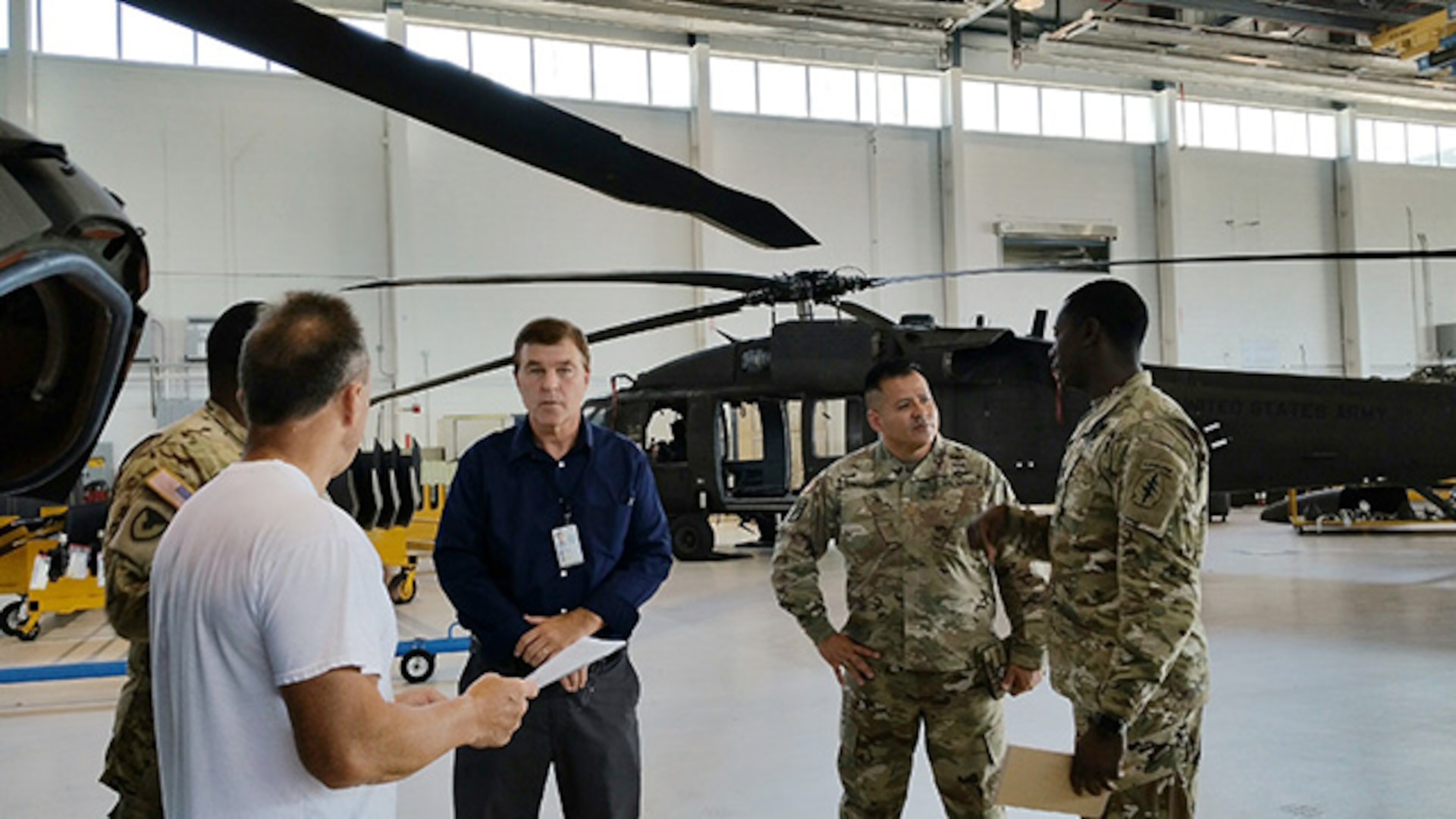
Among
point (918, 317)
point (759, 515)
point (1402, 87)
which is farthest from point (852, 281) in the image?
point (1402, 87)

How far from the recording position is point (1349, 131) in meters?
21.4

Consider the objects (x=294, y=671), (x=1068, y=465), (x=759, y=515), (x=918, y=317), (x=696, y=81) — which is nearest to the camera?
(x=294, y=671)

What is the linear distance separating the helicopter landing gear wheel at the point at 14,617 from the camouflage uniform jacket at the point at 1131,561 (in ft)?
24.0

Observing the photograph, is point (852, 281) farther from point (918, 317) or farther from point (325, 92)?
point (325, 92)

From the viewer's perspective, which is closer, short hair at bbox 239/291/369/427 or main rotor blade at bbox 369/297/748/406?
short hair at bbox 239/291/369/427

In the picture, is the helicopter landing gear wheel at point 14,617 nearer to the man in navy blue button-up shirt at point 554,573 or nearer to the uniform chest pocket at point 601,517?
the man in navy blue button-up shirt at point 554,573

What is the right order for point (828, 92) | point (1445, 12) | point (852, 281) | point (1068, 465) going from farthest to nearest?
point (828, 92)
point (1445, 12)
point (852, 281)
point (1068, 465)

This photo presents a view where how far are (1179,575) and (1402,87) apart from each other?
21626 millimetres

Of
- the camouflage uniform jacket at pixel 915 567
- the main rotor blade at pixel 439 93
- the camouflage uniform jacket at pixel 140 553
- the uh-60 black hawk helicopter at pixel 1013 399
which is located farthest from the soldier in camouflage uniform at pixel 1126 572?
the uh-60 black hawk helicopter at pixel 1013 399

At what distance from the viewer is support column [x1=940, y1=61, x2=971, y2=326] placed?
18266 millimetres

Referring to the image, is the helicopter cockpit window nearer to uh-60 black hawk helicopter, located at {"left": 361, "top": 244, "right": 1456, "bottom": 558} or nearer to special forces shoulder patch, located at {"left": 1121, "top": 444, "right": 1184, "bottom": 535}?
uh-60 black hawk helicopter, located at {"left": 361, "top": 244, "right": 1456, "bottom": 558}

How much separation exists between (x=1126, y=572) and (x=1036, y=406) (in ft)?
20.9

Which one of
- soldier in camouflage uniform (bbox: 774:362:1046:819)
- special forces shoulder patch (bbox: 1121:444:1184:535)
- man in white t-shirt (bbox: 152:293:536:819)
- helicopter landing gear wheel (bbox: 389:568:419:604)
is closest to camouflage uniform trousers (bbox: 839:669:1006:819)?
soldier in camouflage uniform (bbox: 774:362:1046:819)

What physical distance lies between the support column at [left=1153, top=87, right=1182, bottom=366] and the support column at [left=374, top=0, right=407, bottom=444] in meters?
13.6
